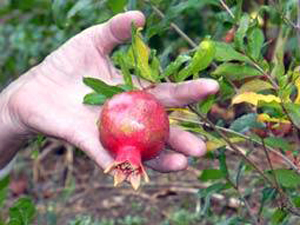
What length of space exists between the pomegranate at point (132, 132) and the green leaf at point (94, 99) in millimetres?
166

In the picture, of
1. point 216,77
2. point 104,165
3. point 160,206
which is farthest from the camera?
point 160,206

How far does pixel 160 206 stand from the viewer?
10.7 feet

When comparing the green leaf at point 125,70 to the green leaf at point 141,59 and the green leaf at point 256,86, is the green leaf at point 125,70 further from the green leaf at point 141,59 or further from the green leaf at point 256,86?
the green leaf at point 256,86

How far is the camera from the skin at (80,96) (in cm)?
146

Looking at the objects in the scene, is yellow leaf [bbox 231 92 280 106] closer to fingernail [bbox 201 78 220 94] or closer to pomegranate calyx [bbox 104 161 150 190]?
fingernail [bbox 201 78 220 94]

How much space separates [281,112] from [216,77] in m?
0.20

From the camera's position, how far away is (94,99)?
5.01 feet

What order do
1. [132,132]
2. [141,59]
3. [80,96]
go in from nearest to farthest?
[132,132]
[141,59]
[80,96]

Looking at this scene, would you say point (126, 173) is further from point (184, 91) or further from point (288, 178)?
point (288, 178)

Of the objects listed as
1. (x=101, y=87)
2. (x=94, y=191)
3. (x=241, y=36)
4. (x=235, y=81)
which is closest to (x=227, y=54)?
(x=241, y=36)

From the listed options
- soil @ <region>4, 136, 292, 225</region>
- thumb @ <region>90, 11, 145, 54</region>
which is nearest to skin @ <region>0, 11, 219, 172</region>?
thumb @ <region>90, 11, 145, 54</region>

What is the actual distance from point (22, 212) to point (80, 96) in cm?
36

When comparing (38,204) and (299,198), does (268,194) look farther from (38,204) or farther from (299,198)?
(38,204)

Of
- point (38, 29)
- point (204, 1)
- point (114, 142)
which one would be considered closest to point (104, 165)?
point (114, 142)
